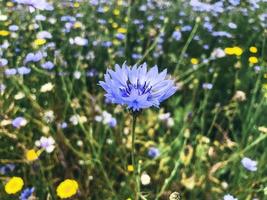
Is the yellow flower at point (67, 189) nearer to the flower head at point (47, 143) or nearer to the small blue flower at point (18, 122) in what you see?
the flower head at point (47, 143)

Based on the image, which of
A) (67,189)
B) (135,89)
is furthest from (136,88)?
(67,189)

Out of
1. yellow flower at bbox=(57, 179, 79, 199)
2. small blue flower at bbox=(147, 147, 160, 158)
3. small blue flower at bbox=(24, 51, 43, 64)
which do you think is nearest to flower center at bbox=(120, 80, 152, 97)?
yellow flower at bbox=(57, 179, 79, 199)

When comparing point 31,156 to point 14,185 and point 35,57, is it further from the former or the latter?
point 35,57

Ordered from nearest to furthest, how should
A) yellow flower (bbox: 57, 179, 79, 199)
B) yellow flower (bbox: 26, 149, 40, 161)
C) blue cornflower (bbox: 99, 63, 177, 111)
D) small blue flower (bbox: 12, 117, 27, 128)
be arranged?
blue cornflower (bbox: 99, 63, 177, 111) → yellow flower (bbox: 57, 179, 79, 199) → yellow flower (bbox: 26, 149, 40, 161) → small blue flower (bbox: 12, 117, 27, 128)

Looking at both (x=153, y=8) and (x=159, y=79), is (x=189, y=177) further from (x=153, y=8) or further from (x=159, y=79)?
(x=153, y=8)

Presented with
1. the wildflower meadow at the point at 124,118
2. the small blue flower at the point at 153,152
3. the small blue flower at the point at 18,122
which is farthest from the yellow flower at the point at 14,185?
the small blue flower at the point at 153,152

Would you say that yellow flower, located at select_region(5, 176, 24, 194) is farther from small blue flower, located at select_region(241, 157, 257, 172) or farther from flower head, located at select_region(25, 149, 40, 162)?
small blue flower, located at select_region(241, 157, 257, 172)

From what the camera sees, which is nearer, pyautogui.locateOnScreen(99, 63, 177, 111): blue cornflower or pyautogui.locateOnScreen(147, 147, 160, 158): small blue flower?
pyautogui.locateOnScreen(99, 63, 177, 111): blue cornflower

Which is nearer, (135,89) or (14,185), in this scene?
(135,89)
